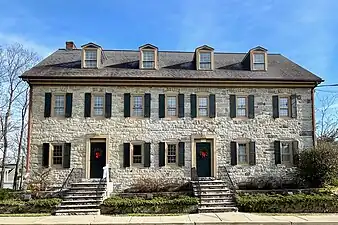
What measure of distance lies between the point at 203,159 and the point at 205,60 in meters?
5.86

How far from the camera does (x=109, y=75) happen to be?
18.5 m

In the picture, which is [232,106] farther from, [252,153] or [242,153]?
[252,153]

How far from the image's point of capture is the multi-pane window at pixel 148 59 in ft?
63.8

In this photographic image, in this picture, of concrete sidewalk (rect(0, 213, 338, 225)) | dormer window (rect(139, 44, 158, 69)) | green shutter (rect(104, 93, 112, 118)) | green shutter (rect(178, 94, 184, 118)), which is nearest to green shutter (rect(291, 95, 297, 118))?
green shutter (rect(178, 94, 184, 118))

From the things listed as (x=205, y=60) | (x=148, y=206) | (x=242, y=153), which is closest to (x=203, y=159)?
(x=242, y=153)

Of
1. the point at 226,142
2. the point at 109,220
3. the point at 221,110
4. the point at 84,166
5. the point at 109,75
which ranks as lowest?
the point at 109,220

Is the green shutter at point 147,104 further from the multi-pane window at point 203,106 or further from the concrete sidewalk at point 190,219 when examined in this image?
the concrete sidewalk at point 190,219

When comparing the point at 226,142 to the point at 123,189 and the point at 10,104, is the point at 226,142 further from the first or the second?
the point at 10,104

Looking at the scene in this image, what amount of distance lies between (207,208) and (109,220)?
4.26 meters

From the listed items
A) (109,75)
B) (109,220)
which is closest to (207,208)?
(109,220)

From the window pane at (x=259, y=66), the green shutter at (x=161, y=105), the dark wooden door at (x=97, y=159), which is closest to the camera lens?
the dark wooden door at (x=97, y=159)

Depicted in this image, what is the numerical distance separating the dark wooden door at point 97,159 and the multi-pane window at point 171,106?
400 centimetres

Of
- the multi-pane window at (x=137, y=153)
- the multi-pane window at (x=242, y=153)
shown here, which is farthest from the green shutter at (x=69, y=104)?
the multi-pane window at (x=242, y=153)

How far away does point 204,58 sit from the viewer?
19.9m
